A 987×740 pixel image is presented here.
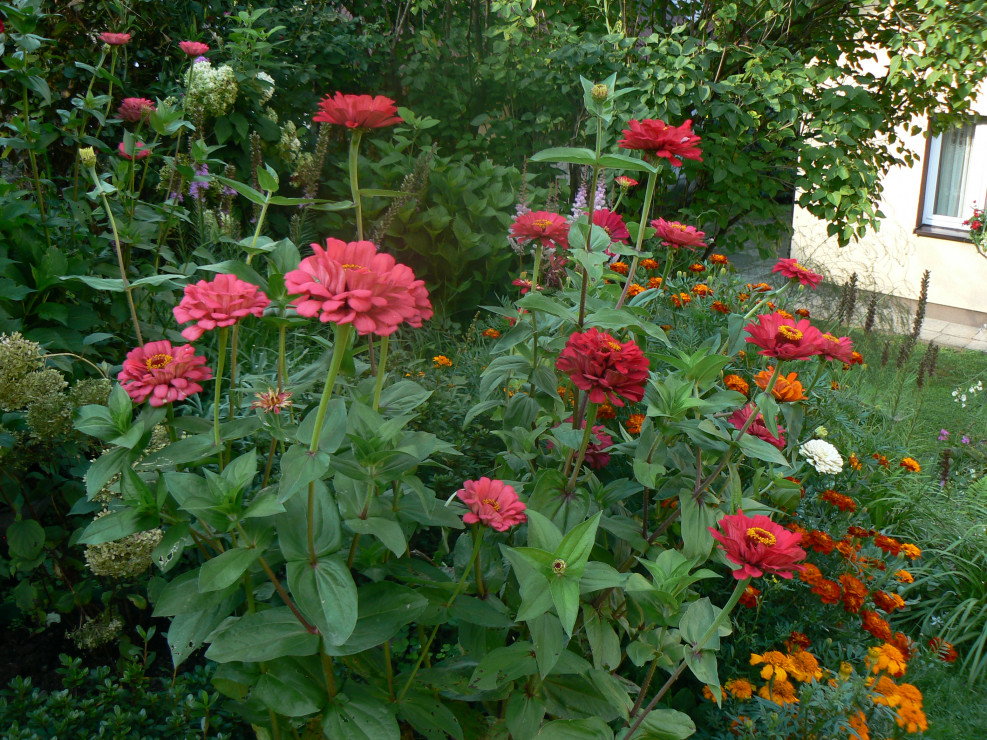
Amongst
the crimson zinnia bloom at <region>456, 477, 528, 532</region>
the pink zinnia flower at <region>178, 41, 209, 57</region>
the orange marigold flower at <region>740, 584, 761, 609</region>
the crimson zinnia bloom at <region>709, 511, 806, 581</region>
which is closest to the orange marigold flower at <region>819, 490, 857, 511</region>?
the orange marigold flower at <region>740, 584, 761, 609</region>

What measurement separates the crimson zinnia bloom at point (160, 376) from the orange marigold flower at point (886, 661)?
168 centimetres

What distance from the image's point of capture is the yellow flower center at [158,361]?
136 cm

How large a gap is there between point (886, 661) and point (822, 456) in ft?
2.28

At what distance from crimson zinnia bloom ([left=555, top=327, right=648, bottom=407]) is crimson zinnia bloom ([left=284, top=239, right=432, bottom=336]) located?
1.34 ft

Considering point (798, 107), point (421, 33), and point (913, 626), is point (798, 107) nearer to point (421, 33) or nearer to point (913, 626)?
point (421, 33)

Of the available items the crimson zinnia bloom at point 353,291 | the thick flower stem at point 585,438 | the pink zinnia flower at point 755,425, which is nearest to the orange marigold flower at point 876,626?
the pink zinnia flower at point 755,425

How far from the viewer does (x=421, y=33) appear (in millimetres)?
5215

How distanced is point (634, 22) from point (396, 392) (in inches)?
191

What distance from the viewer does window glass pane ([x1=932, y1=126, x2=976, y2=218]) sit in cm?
722

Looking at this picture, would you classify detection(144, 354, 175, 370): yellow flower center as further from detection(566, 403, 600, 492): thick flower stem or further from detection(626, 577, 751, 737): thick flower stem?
detection(626, 577, 751, 737): thick flower stem

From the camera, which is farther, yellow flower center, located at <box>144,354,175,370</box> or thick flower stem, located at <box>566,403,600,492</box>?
thick flower stem, located at <box>566,403,600,492</box>

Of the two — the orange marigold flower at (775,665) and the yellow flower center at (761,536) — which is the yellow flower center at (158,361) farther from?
the orange marigold flower at (775,665)

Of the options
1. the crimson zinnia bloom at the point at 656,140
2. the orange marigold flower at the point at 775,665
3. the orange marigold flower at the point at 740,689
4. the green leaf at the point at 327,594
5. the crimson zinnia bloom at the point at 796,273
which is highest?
the crimson zinnia bloom at the point at 656,140

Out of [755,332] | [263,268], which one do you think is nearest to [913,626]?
[755,332]
